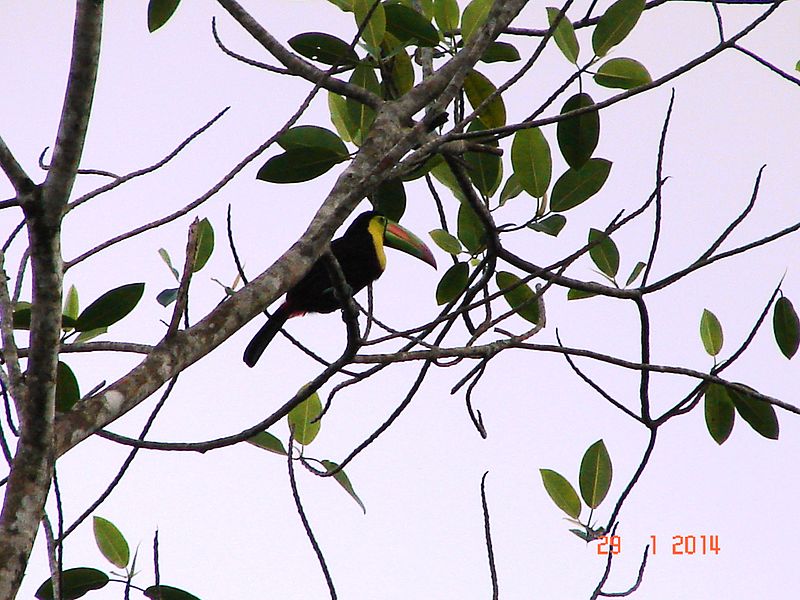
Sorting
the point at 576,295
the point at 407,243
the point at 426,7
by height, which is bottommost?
the point at 576,295

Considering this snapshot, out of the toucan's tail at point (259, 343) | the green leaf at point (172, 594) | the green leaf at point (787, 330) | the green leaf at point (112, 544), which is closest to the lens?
the green leaf at point (172, 594)

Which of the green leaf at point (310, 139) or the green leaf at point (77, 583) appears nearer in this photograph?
the green leaf at point (77, 583)

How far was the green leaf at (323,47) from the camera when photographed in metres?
2.90

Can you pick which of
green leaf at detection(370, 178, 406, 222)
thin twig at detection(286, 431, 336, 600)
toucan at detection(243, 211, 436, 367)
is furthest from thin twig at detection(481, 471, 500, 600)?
toucan at detection(243, 211, 436, 367)

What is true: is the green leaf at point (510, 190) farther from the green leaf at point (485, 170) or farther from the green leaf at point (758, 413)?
the green leaf at point (758, 413)

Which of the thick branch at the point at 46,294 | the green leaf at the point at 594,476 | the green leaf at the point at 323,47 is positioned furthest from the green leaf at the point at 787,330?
the thick branch at the point at 46,294

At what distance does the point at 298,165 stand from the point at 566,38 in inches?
35.1

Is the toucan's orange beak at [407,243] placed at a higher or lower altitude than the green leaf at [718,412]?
higher

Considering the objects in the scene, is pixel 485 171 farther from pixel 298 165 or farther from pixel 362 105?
pixel 298 165

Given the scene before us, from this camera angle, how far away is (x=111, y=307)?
2.50m

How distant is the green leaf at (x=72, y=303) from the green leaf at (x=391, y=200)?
3.38 feet

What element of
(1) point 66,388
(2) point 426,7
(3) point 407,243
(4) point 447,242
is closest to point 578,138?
(4) point 447,242

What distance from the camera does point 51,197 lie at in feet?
5.21

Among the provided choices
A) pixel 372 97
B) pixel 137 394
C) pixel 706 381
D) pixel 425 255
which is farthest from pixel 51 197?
pixel 425 255
